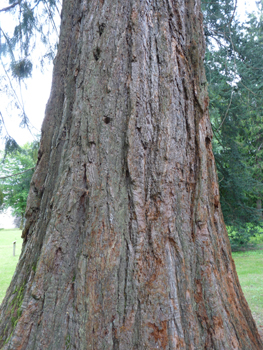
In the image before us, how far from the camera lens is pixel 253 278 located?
6.11 metres

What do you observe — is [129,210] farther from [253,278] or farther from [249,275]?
[249,275]

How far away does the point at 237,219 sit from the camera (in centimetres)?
857

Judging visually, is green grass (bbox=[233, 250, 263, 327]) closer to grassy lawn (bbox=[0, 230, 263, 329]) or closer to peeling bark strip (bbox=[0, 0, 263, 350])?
grassy lawn (bbox=[0, 230, 263, 329])

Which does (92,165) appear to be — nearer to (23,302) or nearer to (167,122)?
(167,122)

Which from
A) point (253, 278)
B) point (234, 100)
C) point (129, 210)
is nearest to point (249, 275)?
point (253, 278)

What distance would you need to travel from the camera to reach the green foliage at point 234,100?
6.79m

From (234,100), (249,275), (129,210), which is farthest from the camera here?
(234,100)

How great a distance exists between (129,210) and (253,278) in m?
5.63

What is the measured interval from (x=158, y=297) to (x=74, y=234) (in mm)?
574

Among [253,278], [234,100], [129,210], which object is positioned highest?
[234,100]

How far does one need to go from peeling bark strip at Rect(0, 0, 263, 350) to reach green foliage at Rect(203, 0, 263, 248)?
16.3 ft

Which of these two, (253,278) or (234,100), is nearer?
(253,278)

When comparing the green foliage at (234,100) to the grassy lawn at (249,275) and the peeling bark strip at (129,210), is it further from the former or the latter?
the peeling bark strip at (129,210)

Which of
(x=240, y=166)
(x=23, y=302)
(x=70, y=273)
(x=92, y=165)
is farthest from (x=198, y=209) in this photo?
(x=240, y=166)
